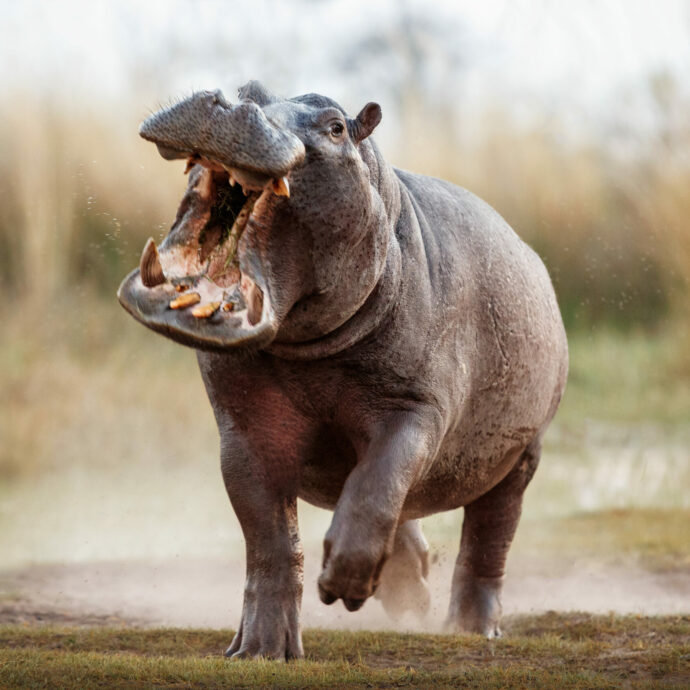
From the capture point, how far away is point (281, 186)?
4234mm

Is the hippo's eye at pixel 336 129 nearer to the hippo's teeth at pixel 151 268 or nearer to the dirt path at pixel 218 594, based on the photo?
the hippo's teeth at pixel 151 268

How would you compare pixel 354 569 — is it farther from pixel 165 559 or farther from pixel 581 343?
pixel 581 343

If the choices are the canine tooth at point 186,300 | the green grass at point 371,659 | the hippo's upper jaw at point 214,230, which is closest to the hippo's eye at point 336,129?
the hippo's upper jaw at point 214,230

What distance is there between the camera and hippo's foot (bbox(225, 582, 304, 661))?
16.0 feet

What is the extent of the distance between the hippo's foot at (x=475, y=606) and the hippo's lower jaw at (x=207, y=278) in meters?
2.58

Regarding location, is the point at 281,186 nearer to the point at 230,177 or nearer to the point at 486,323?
the point at 230,177

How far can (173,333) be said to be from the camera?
4.26 meters

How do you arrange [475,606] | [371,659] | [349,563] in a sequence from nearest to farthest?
[349,563]
[371,659]
[475,606]

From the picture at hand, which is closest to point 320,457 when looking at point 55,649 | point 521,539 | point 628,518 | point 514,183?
point 55,649

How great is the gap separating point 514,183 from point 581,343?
5.84ft

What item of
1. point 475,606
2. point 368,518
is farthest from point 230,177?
point 475,606

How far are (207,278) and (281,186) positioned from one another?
0.39 metres

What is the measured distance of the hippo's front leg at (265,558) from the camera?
16.1ft

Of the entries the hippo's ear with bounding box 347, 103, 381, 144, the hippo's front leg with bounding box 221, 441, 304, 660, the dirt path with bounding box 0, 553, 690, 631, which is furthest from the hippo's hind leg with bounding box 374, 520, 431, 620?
the hippo's ear with bounding box 347, 103, 381, 144
